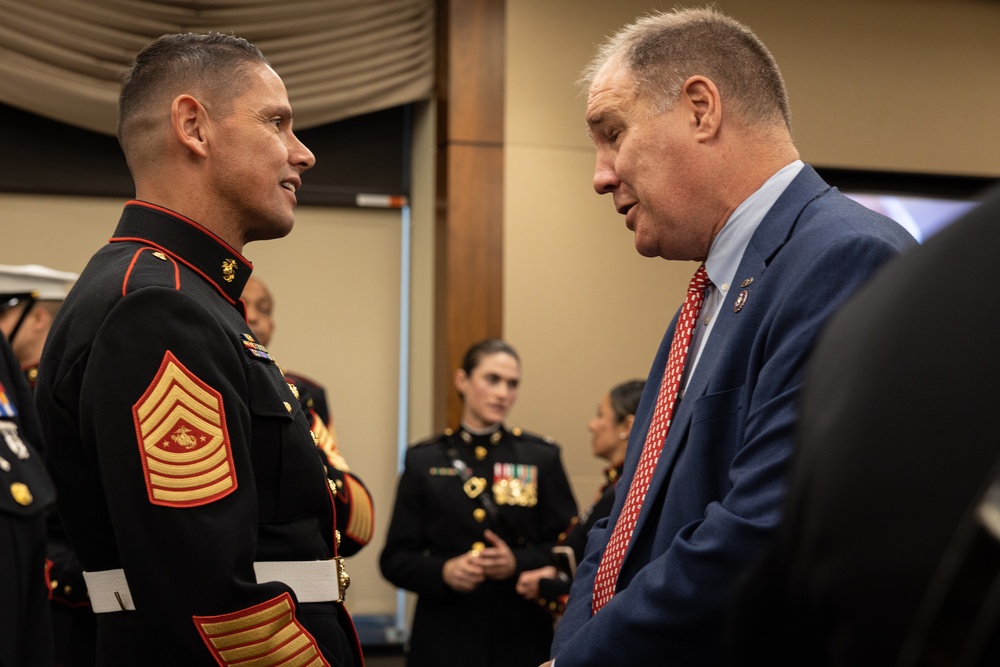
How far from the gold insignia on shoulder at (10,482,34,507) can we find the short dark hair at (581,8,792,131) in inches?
48.7

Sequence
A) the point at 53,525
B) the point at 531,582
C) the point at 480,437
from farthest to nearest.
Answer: the point at 480,437, the point at 531,582, the point at 53,525

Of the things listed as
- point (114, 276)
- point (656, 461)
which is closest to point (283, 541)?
point (114, 276)

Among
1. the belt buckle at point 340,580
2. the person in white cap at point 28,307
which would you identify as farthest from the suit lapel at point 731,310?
the person in white cap at point 28,307

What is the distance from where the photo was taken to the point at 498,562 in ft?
12.4

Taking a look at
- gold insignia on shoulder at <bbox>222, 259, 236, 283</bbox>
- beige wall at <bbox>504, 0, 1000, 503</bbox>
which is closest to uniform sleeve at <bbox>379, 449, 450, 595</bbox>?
beige wall at <bbox>504, 0, 1000, 503</bbox>

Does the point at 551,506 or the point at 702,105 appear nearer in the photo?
the point at 702,105

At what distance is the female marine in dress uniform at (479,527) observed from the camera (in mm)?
3807

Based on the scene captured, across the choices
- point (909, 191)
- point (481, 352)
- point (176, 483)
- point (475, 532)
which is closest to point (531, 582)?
point (475, 532)

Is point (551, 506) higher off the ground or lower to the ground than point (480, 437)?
lower

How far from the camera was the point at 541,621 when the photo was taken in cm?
390

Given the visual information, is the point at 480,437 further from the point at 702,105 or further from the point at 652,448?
the point at 702,105

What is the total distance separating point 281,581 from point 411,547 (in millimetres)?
2368

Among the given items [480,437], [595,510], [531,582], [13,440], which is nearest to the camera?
[13,440]

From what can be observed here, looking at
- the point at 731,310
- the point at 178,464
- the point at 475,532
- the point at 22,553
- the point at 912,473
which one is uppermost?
the point at 731,310
